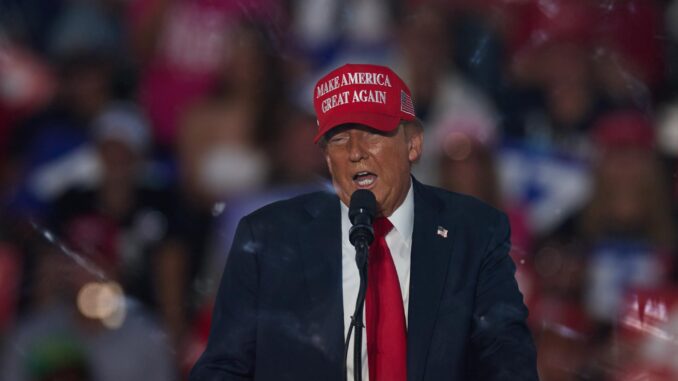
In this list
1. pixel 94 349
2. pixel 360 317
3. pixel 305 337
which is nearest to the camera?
pixel 360 317

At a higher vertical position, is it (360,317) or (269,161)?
(269,161)

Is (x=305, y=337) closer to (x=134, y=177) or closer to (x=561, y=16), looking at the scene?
(x=134, y=177)

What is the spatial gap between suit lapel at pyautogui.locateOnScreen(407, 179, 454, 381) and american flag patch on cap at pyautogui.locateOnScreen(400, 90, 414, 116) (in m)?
0.20

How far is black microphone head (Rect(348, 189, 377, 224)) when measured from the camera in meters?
2.28

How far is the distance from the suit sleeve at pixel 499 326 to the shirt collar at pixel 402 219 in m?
0.19

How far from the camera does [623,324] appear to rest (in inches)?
187

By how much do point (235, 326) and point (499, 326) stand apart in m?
0.55

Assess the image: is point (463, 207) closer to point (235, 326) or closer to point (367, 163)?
point (367, 163)

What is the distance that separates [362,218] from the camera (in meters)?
2.26

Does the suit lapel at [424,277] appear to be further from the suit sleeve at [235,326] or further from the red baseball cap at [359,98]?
the suit sleeve at [235,326]

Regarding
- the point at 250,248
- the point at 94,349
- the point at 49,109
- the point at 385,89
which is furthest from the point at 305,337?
the point at 49,109

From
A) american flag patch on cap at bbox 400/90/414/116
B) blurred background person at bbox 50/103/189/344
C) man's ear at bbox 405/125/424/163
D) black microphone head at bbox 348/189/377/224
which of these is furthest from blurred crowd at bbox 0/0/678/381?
black microphone head at bbox 348/189/377/224

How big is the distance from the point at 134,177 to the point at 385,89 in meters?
2.80

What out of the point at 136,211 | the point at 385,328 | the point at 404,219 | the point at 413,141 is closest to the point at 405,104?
the point at 413,141
